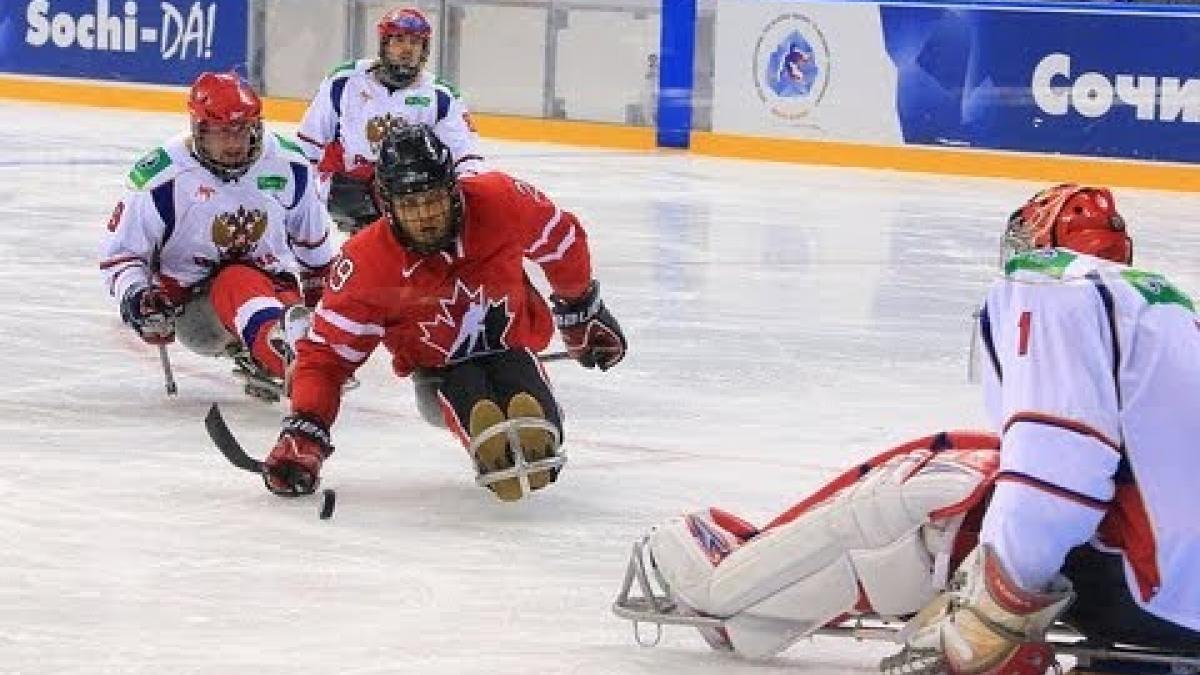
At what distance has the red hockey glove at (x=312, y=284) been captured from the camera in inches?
246

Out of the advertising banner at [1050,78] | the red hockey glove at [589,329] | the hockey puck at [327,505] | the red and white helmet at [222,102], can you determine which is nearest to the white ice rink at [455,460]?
the hockey puck at [327,505]

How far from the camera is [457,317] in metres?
4.90

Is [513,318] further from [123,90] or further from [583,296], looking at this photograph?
[123,90]

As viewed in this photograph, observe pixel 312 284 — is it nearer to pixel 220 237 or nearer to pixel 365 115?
pixel 220 237

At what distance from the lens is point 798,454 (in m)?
5.44

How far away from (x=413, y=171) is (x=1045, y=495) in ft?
6.67

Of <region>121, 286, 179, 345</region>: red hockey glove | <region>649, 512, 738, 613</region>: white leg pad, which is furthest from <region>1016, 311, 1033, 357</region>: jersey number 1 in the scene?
<region>121, 286, 179, 345</region>: red hockey glove

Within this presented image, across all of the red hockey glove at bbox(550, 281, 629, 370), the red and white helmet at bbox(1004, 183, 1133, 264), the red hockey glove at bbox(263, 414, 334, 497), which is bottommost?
the red hockey glove at bbox(263, 414, 334, 497)

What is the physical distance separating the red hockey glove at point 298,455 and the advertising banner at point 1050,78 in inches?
321

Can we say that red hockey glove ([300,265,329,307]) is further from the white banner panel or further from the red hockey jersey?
the white banner panel

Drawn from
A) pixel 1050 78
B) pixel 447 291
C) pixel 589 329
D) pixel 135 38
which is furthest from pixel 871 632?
pixel 135 38

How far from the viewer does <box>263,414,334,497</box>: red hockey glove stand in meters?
4.64

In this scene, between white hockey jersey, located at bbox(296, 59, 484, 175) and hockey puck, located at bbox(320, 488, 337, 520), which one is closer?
hockey puck, located at bbox(320, 488, 337, 520)

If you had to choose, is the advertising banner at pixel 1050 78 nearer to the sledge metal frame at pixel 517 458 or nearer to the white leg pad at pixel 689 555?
the sledge metal frame at pixel 517 458
